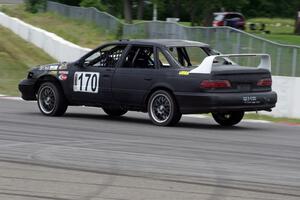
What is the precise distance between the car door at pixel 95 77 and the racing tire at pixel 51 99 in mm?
285

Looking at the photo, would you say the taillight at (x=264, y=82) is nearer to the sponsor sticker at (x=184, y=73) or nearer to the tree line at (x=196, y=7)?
the sponsor sticker at (x=184, y=73)

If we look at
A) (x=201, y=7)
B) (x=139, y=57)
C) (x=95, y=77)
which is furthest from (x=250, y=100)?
(x=201, y=7)

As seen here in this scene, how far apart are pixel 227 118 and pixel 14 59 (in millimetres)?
16821

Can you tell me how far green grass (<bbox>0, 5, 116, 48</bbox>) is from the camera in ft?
111

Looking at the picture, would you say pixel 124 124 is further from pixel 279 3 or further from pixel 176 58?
pixel 279 3

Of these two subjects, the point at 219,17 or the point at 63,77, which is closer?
the point at 63,77

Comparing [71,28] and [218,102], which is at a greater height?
[218,102]

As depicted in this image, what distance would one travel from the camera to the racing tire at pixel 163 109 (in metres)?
13.7

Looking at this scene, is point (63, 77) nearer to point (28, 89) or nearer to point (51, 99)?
point (51, 99)

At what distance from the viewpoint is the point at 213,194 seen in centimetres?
791

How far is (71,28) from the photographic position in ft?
126

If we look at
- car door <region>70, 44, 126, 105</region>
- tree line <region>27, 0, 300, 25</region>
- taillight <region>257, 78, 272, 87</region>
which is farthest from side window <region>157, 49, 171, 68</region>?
tree line <region>27, 0, 300, 25</region>

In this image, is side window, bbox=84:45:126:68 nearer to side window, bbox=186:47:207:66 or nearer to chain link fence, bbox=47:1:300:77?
side window, bbox=186:47:207:66

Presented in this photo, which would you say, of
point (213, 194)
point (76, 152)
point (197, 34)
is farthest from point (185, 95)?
point (197, 34)
